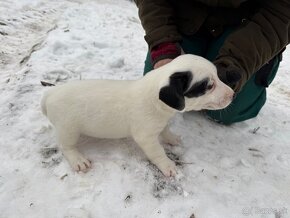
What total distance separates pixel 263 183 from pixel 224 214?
0.55 metres

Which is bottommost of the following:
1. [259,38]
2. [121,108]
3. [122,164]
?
[122,164]

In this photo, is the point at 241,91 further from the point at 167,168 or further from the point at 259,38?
the point at 167,168

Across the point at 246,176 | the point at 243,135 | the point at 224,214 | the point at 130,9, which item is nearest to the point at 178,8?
the point at 243,135

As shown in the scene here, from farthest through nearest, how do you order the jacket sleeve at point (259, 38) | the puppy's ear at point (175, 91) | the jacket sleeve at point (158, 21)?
the jacket sleeve at point (158, 21)
the jacket sleeve at point (259, 38)
the puppy's ear at point (175, 91)

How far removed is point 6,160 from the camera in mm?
2980

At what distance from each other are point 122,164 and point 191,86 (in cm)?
91

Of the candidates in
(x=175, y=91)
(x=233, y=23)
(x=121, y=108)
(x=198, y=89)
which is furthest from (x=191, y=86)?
(x=233, y=23)

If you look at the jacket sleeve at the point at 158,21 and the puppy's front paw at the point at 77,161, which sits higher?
the jacket sleeve at the point at 158,21

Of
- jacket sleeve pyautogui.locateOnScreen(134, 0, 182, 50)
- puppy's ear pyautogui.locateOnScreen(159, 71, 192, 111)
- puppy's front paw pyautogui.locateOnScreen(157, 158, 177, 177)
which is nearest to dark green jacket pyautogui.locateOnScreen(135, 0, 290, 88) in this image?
jacket sleeve pyautogui.locateOnScreen(134, 0, 182, 50)

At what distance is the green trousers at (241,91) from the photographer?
12.4ft

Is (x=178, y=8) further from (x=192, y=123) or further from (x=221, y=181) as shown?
(x=221, y=181)

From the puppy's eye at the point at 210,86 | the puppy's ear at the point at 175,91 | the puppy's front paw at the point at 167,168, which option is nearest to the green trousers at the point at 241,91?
the puppy's front paw at the point at 167,168

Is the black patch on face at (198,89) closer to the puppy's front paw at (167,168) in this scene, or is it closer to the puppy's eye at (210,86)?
the puppy's eye at (210,86)

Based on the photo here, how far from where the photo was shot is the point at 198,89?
101 inches
